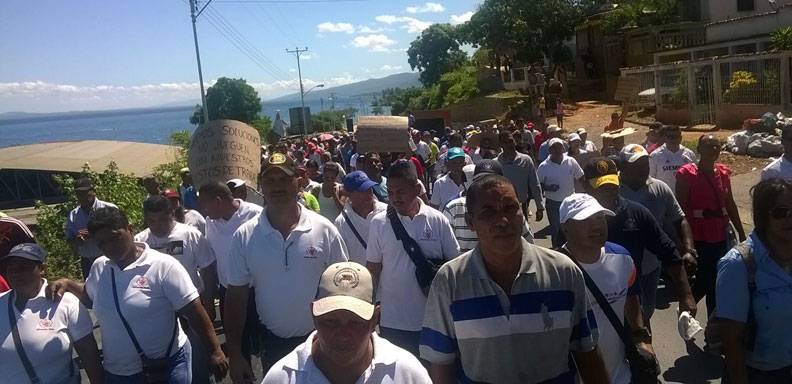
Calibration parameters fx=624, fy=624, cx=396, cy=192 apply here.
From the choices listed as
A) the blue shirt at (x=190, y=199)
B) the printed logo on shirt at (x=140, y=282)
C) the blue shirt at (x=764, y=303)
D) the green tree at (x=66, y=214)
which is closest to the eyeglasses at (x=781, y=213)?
the blue shirt at (x=764, y=303)

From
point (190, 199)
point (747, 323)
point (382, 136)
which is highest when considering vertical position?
point (382, 136)

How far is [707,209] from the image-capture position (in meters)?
5.31

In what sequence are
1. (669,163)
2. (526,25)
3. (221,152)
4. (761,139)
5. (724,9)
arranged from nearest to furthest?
(221,152)
(669,163)
(761,139)
(724,9)
(526,25)

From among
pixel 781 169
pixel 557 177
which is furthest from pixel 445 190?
pixel 781 169

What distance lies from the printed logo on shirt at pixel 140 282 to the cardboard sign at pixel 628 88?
26.2 meters

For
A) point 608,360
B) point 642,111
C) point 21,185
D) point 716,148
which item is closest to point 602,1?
point 642,111

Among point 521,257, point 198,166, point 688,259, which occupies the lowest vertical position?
point 688,259

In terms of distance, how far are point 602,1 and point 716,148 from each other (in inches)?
1632

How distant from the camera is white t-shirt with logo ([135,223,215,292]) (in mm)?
4738

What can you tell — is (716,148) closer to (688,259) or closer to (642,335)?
(688,259)

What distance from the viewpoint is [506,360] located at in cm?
232

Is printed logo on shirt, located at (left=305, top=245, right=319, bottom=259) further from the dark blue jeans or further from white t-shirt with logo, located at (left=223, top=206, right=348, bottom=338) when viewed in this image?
the dark blue jeans

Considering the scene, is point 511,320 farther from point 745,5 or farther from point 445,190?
point 745,5

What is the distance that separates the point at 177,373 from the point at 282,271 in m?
0.89
